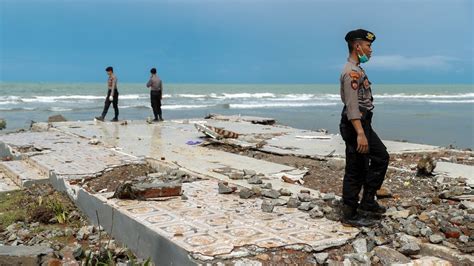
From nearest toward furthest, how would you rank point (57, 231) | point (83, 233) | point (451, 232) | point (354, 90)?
point (451, 232), point (354, 90), point (83, 233), point (57, 231)

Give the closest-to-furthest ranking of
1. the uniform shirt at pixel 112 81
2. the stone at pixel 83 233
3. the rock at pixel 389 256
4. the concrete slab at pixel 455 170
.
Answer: the rock at pixel 389 256
the stone at pixel 83 233
the concrete slab at pixel 455 170
the uniform shirt at pixel 112 81

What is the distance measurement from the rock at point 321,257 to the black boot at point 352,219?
738 mm

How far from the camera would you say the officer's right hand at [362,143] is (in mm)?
4414

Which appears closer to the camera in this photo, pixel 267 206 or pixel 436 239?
pixel 436 239

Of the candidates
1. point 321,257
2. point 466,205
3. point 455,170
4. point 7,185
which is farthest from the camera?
point 7,185

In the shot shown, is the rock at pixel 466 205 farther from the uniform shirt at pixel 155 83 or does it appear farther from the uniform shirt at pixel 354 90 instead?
the uniform shirt at pixel 155 83

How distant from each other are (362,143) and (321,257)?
1.05 metres

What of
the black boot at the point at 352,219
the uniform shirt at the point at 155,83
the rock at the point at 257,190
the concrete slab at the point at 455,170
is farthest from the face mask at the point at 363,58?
the uniform shirt at the point at 155,83

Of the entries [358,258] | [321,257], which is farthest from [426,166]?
[321,257]

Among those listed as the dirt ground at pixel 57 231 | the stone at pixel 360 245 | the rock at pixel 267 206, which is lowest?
the dirt ground at pixel 57 231

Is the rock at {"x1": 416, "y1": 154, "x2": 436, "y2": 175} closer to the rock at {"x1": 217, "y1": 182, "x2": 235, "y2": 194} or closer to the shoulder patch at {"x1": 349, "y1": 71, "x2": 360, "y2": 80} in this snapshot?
the rock at {"x1": 217, "y1": 182, "x2": 235, "y2": 194}

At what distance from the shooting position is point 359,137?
442 cm

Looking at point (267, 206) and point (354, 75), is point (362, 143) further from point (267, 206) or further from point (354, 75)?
point (267, 206)

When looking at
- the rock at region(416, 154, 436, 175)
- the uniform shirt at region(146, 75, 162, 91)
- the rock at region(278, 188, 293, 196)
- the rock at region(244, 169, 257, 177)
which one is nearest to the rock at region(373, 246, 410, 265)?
the rock at region(278, 188, 293, 196)
